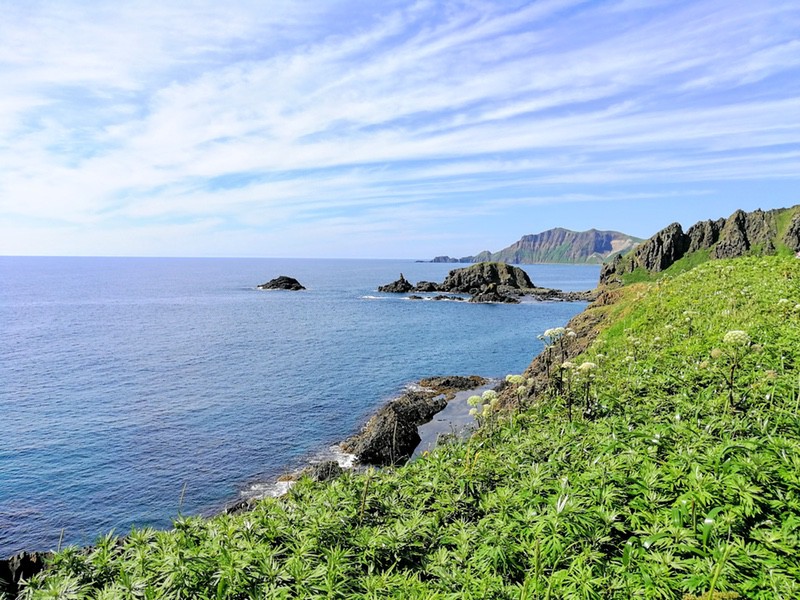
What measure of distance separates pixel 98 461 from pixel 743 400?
1606 inches

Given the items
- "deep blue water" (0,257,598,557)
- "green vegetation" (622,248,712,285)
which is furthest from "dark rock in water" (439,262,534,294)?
"deep blue water" (0,257,598,557)

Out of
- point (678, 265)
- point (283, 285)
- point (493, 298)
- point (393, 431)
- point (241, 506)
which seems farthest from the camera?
point (283, 285)

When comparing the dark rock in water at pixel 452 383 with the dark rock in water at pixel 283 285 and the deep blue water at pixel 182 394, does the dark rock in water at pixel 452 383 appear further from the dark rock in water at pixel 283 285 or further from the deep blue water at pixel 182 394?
the dark rock in water at pixel 283 285

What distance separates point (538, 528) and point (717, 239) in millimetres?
209612

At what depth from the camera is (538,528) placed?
20.5ft

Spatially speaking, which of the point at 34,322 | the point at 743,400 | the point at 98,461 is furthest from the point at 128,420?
the point at 34,322

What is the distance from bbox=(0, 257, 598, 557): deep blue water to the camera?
1220 inches

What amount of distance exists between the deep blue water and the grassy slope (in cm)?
2466

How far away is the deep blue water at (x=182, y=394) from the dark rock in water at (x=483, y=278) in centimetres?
6512

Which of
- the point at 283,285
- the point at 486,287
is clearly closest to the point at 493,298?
the point at 486,287

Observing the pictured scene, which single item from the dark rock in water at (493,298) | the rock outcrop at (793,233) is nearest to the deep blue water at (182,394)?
the dark rock in water at (493,298)

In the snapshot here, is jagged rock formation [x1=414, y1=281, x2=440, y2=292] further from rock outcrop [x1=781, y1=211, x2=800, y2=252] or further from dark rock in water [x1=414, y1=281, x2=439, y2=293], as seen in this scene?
rock outcrop [x1=781, y1=211, x2=800, y2=252]

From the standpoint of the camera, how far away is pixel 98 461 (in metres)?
35.4

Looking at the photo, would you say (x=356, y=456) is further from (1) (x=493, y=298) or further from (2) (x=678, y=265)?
(2) (x=678, y=265)
